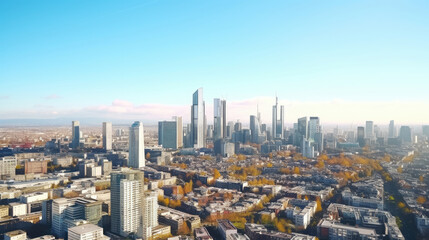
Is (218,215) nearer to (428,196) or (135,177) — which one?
(135,177)

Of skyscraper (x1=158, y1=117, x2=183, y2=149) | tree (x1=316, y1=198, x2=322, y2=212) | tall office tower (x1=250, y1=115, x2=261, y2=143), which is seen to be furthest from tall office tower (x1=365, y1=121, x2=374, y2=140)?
tree (x1=316, y1=198, x2=322, y2=212)

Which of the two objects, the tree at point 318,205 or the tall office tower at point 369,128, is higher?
the tall office tower at point 369,128

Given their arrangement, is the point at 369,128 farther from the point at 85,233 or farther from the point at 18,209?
the point at 85,233

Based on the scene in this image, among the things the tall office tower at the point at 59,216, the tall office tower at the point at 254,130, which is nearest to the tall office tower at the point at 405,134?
the tall office tower at the point at 254,130

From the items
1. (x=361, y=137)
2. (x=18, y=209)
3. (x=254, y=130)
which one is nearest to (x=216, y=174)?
(x=18, y=209)

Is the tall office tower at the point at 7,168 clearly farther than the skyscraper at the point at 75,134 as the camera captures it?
No

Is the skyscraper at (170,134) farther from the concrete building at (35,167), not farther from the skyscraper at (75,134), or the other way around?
the concrete building at (35,167)

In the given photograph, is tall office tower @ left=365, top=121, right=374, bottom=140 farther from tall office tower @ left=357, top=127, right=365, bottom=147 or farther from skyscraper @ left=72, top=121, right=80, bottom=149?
skyscraper @ left=72, top=121, right=80, bottom=149
